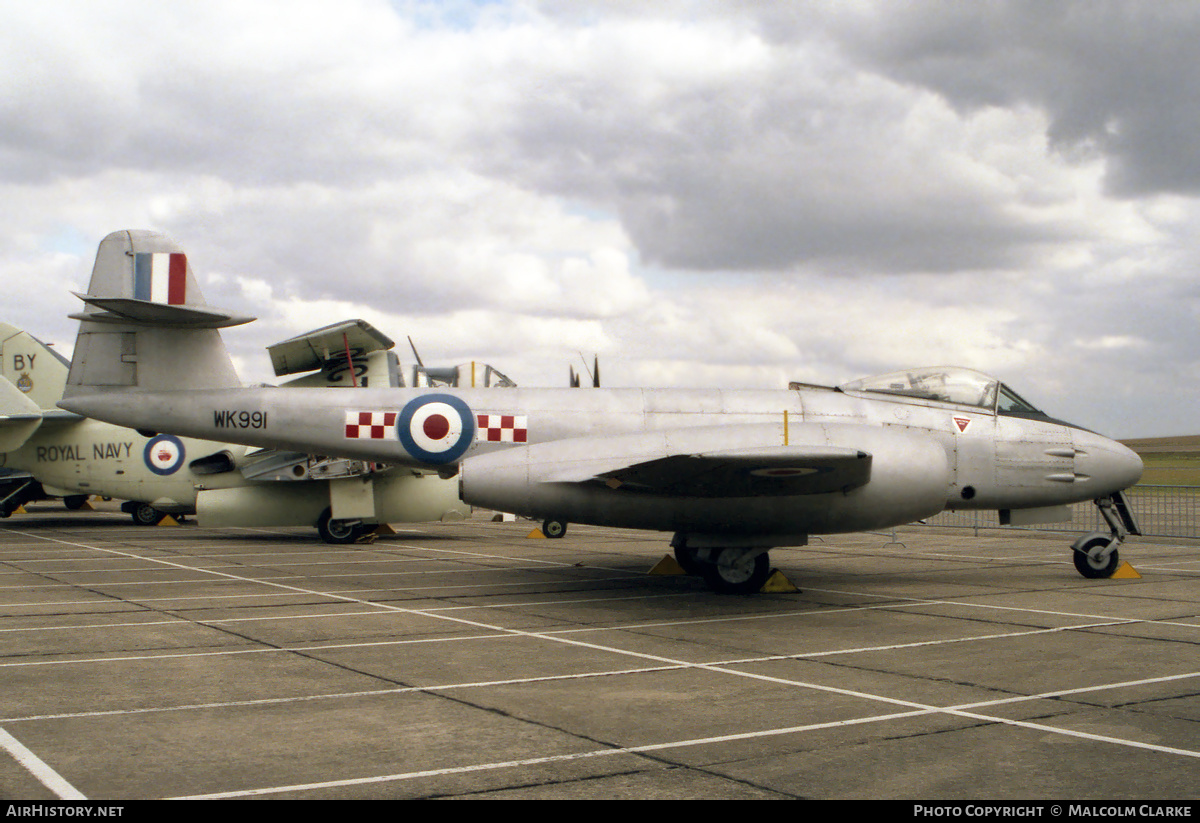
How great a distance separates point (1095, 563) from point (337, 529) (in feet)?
48.0

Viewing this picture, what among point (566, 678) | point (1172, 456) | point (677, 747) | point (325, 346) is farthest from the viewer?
point (1172, 456)

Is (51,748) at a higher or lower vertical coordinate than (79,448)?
lower

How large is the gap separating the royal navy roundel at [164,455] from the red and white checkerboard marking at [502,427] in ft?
50.3

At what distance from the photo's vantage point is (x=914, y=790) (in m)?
4.59

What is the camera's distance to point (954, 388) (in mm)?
12898

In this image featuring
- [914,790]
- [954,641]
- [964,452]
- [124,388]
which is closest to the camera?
[914,790]

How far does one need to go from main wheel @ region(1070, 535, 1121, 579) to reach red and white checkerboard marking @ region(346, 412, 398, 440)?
9.95 meters

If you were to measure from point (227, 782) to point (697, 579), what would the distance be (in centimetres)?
985

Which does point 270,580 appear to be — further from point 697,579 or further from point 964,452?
point 964,452

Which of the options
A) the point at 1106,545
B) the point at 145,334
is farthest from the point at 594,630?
the point at 145,334

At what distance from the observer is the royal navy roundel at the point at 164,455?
2473 cm

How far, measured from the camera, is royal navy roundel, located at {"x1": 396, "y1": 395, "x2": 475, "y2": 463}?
12812mm

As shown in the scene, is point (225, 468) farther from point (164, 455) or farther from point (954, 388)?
point (954, 388)
